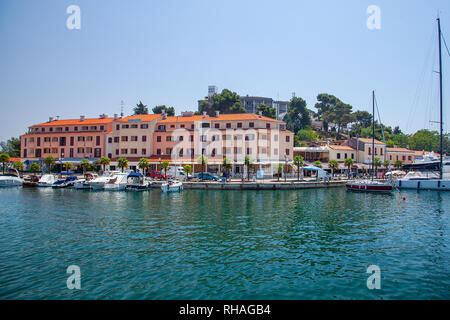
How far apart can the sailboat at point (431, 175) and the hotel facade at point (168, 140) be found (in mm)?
23205

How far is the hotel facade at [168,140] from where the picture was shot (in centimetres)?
6272

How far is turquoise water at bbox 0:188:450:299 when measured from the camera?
1187 centimetres

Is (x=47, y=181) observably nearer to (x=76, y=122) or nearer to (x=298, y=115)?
(x=76, y=122)

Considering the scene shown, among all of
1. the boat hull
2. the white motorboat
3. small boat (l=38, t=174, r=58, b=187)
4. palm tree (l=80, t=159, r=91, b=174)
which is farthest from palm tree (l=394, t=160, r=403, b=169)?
small boat (l=38, t=174, r=58, b=187)

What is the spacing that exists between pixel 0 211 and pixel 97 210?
337 inches

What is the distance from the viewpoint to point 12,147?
100312mm

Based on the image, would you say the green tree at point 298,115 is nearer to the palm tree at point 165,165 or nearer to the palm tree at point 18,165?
the palm tree at point 165,165

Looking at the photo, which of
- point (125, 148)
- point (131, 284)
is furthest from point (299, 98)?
point (131, 284)

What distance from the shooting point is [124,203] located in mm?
34562

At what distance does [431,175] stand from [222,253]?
56.7 meters

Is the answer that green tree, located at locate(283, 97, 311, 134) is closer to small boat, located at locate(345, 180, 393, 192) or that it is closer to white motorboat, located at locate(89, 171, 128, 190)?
small boat, located at locate(345, 180, 393, 192)

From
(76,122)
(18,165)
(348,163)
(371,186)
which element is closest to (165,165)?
(76,122)

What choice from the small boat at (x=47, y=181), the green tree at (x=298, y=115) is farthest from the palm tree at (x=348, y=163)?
the small boat at (x=47, y=181)
